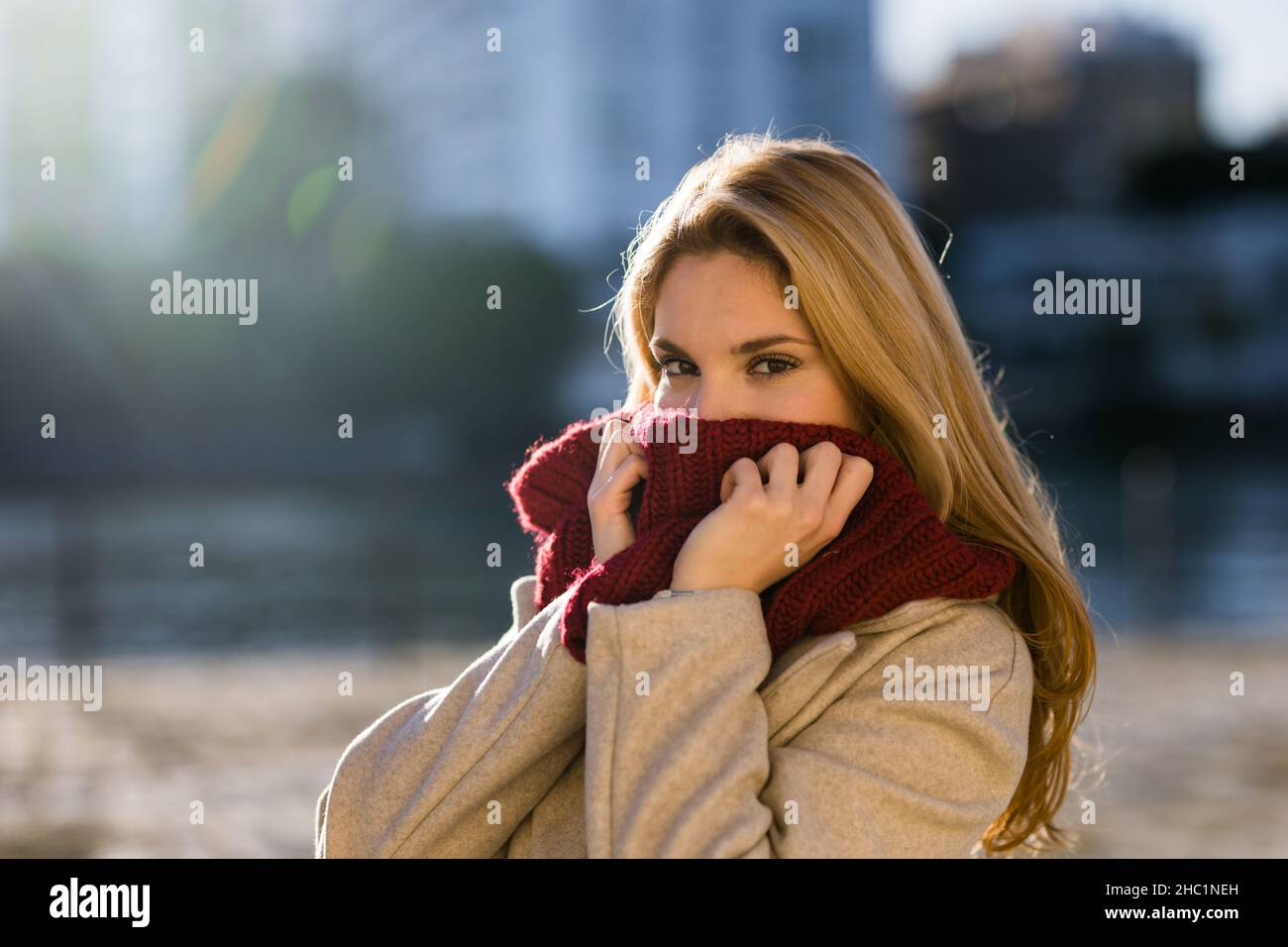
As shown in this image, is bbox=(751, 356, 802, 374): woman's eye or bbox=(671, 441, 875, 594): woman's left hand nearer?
bbox=(671, 441, 875, 594): woman's left hand

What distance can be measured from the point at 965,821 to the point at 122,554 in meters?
18.5

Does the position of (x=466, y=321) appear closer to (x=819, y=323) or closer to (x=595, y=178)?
(x=595, y=178)

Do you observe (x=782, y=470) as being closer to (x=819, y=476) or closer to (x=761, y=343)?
(x=819, y=476)

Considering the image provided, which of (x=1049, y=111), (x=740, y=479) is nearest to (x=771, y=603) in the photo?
(x=740, y=479)

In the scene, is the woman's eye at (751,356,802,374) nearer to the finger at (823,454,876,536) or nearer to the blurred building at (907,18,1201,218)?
the finger at (823,454,876,536)

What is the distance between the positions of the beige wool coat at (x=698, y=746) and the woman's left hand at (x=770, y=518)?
6 centimetres

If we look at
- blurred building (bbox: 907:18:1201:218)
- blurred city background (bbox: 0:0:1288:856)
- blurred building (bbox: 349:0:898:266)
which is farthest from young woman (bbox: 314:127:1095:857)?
blurred building (bbox: 907:18:1201:218)

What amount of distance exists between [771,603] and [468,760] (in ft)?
1.85

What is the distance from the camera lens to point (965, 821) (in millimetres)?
2227

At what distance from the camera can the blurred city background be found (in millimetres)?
16047

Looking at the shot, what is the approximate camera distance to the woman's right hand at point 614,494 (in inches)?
98.5

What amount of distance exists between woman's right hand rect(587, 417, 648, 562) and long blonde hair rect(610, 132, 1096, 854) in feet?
1.27

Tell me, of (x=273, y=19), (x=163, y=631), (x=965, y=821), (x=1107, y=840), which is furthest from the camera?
(x=273, y=19)

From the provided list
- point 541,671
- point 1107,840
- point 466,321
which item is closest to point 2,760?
point 1107,840
